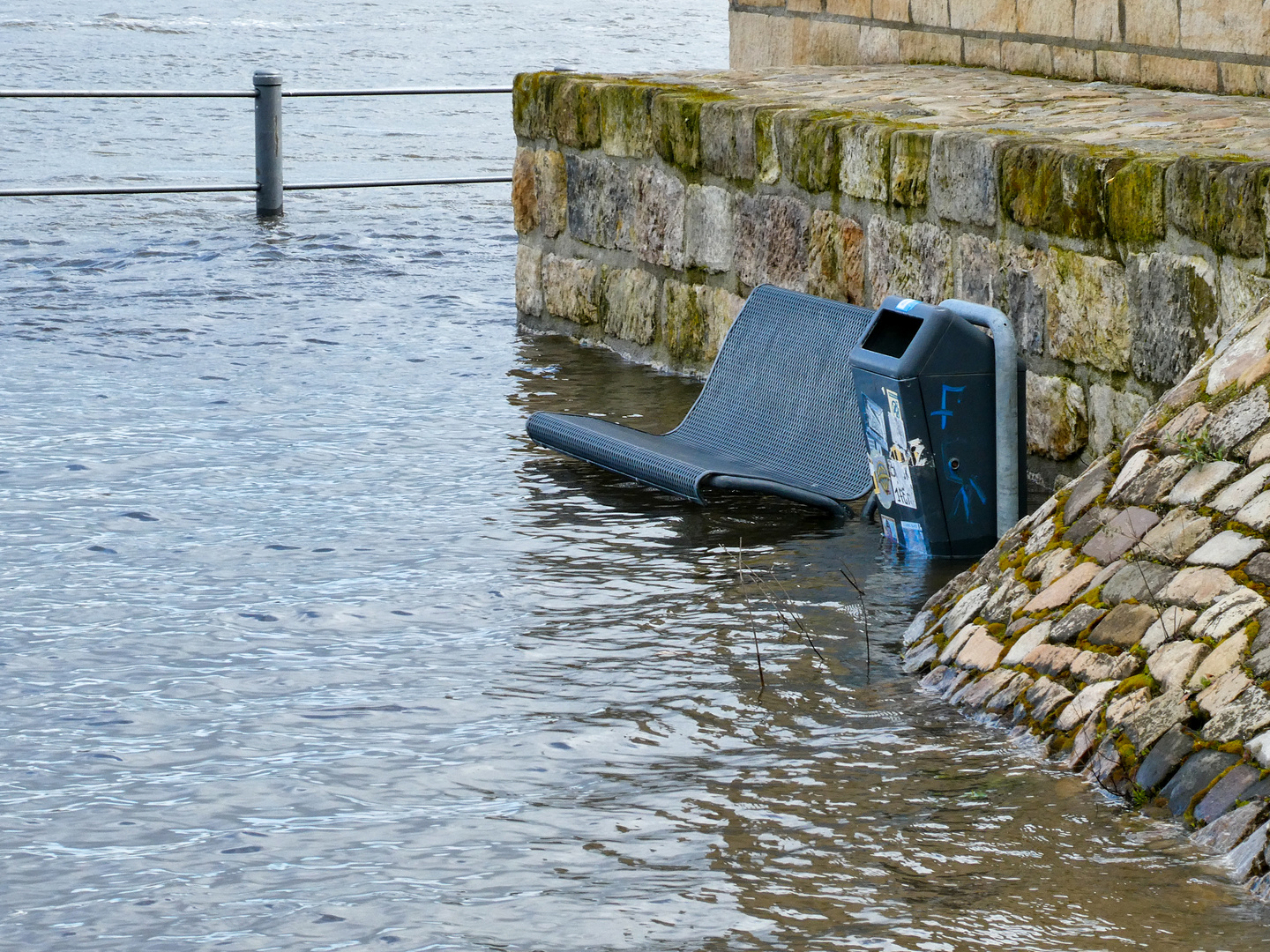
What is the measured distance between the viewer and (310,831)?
144 inches

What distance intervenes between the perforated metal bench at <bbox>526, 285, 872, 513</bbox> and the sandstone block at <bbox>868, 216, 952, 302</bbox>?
315 millimetres

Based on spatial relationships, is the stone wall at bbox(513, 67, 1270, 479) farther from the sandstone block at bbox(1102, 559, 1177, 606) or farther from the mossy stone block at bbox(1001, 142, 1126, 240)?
the sandstone block at bbox(1102, 559, 1177, 606)

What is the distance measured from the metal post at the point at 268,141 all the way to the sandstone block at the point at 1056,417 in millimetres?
6765

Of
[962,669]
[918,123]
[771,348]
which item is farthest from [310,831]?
[918,123]

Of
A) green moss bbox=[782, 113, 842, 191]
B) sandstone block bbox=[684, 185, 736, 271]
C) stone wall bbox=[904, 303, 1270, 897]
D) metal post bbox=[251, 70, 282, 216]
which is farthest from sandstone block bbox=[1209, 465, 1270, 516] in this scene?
metal post bbox=[251, 70, 282, 216]

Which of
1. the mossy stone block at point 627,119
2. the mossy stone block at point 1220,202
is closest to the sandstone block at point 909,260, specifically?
the mossy stone block at point 1220,202

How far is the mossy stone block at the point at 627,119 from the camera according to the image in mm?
7988

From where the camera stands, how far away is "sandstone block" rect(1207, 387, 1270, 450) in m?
4.27

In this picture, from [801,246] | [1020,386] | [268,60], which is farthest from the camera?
[268,60]

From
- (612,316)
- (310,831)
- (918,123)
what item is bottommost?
(310,831)

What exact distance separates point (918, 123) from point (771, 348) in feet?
3.07

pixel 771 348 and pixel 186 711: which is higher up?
pixel 771 348

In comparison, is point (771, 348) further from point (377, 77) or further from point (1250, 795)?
point (377, 77)

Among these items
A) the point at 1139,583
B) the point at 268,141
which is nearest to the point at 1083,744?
the point at 1139,583
